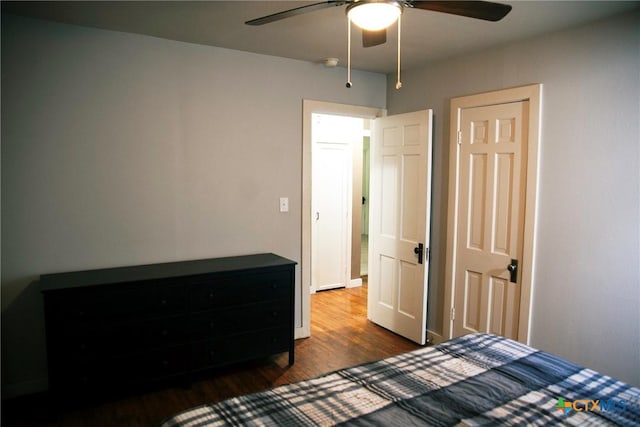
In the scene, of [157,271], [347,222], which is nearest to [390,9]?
[157,271]

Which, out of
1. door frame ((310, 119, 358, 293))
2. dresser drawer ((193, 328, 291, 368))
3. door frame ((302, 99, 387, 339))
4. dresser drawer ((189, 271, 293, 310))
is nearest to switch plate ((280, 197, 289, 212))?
door frame ((302, 99, 387, 339))

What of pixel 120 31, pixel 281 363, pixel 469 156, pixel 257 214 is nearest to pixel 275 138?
pixel 257 214

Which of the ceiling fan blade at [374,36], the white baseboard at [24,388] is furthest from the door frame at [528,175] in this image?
the white baseboard at [24,388]

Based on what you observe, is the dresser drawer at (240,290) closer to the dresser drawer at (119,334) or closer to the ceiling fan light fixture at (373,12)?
the dresser drawer at (119,334)

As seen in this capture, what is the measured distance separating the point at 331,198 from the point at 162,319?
2.92 m

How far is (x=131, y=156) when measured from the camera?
293 cm

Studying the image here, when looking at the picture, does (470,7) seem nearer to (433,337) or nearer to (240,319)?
(240,319)

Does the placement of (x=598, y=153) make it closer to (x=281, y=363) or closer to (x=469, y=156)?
(x=469, y=156)

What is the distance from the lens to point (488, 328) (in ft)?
10.3

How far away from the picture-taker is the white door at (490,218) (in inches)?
115

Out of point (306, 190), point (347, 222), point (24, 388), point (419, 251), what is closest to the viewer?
point (24, 388)

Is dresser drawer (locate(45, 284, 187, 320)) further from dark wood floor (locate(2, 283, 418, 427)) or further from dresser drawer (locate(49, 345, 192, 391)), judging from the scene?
dark wood floor (locate(2, 283, 418, 427))

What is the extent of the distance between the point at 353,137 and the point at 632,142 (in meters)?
3.27

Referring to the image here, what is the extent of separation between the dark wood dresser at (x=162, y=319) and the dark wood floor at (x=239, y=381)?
0.48 ft
